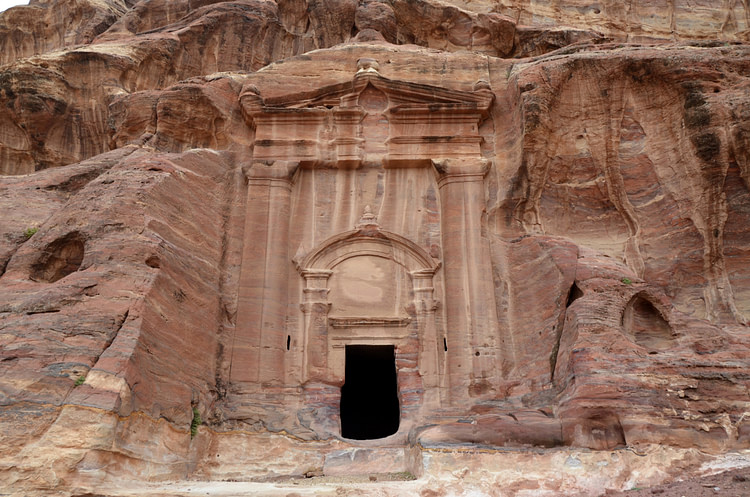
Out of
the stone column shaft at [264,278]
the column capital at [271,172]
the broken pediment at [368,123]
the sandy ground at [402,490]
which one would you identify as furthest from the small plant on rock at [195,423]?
the broken pediment at [368,123]

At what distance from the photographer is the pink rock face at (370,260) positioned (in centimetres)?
894

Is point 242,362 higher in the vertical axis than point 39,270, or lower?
lower

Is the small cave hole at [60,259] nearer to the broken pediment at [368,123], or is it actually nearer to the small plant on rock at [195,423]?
the small plant on rock at [195,423]

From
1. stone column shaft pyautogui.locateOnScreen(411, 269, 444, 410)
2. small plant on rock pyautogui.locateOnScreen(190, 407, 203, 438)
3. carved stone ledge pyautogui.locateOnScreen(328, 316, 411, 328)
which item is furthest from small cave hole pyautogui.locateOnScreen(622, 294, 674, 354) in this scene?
small plant on rock pyautogui.locateOnScreen(190, 407, 203, 438)

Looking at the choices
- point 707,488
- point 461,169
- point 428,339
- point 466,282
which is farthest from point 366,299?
point 707,488

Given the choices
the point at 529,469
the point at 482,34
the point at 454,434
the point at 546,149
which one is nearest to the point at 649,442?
the point at 529,469

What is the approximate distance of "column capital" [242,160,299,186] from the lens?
540 inches

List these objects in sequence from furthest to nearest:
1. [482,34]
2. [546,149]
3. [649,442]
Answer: [482,34], [546,149], [649,442]

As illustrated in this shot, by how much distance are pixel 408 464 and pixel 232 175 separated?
7.26 m

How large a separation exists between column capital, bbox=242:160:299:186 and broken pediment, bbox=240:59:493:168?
195 mm

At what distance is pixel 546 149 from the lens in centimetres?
1356

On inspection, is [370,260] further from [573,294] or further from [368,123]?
[573,294]

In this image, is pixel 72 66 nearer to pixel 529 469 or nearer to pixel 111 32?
pixel 111 32

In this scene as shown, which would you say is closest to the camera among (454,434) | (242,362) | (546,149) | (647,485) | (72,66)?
(647,485)
